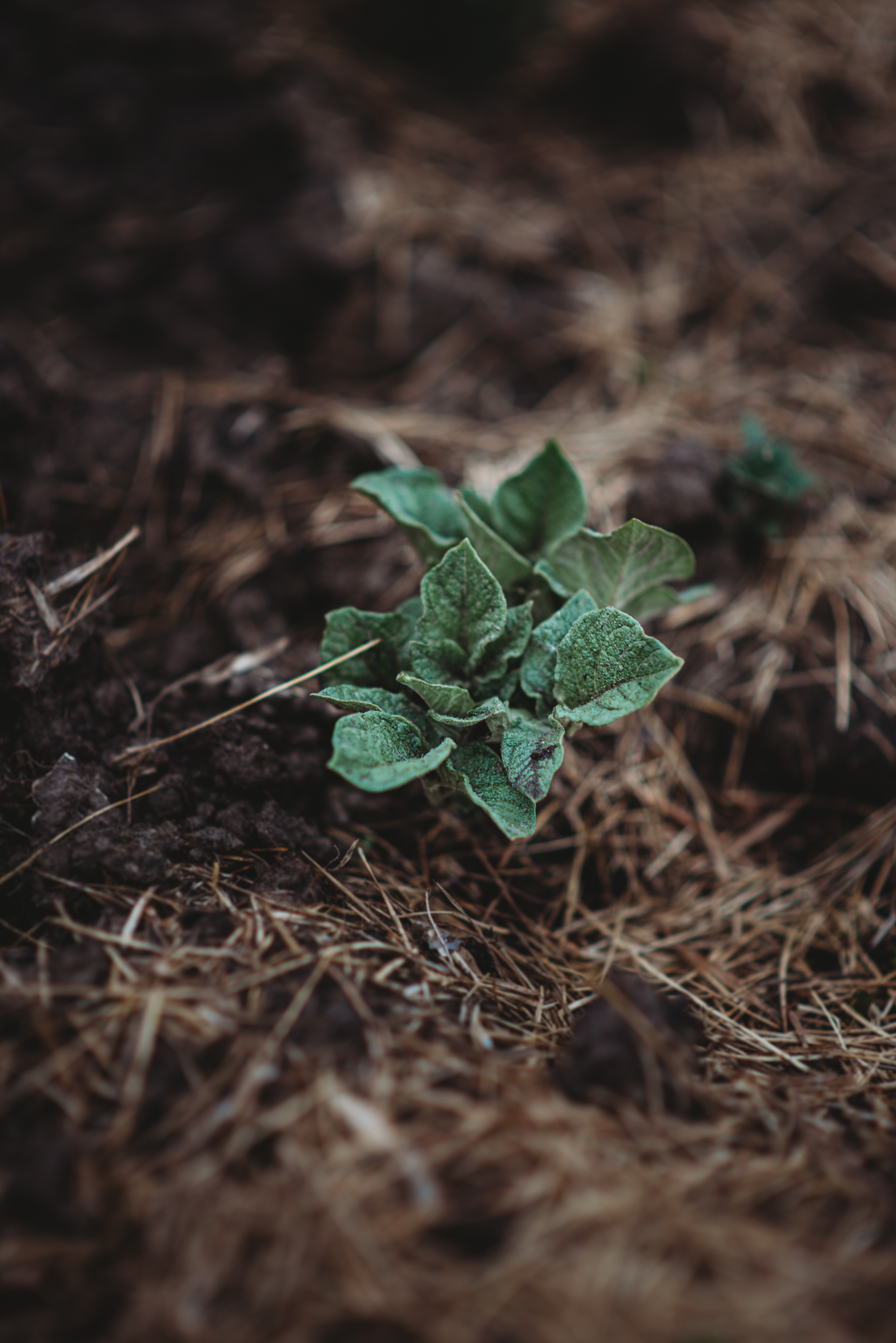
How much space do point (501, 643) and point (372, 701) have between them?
28 centimetres

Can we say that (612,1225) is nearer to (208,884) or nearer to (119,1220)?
(119,1220)

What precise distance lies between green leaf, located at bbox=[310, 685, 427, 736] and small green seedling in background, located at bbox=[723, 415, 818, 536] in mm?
1151

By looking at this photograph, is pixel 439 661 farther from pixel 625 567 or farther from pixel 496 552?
pixel 625 567

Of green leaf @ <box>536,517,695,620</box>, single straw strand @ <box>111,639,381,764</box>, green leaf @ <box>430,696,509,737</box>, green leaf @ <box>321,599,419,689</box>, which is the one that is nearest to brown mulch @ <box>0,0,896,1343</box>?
single straw strand @ <box>111,639,381,764</box>

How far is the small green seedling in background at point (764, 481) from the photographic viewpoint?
6.43ft

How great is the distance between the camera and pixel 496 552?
5.01 ft

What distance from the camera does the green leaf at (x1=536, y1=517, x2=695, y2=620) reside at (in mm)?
1443

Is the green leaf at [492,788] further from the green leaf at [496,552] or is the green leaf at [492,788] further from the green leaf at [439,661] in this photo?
the green leaf at [496,552]

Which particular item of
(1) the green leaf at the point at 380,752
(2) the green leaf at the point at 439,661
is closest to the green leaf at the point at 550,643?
(2) the green leaf at the point at 439,661

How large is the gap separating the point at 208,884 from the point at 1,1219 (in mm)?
517

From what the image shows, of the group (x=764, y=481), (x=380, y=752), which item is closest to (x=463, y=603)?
(x=380, y=752)

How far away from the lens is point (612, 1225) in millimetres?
885

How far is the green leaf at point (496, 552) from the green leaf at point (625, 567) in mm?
48

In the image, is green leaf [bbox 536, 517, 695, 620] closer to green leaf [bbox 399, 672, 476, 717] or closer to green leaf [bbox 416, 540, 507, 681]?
green leaf [bbox 416, 540, 507, 681]
